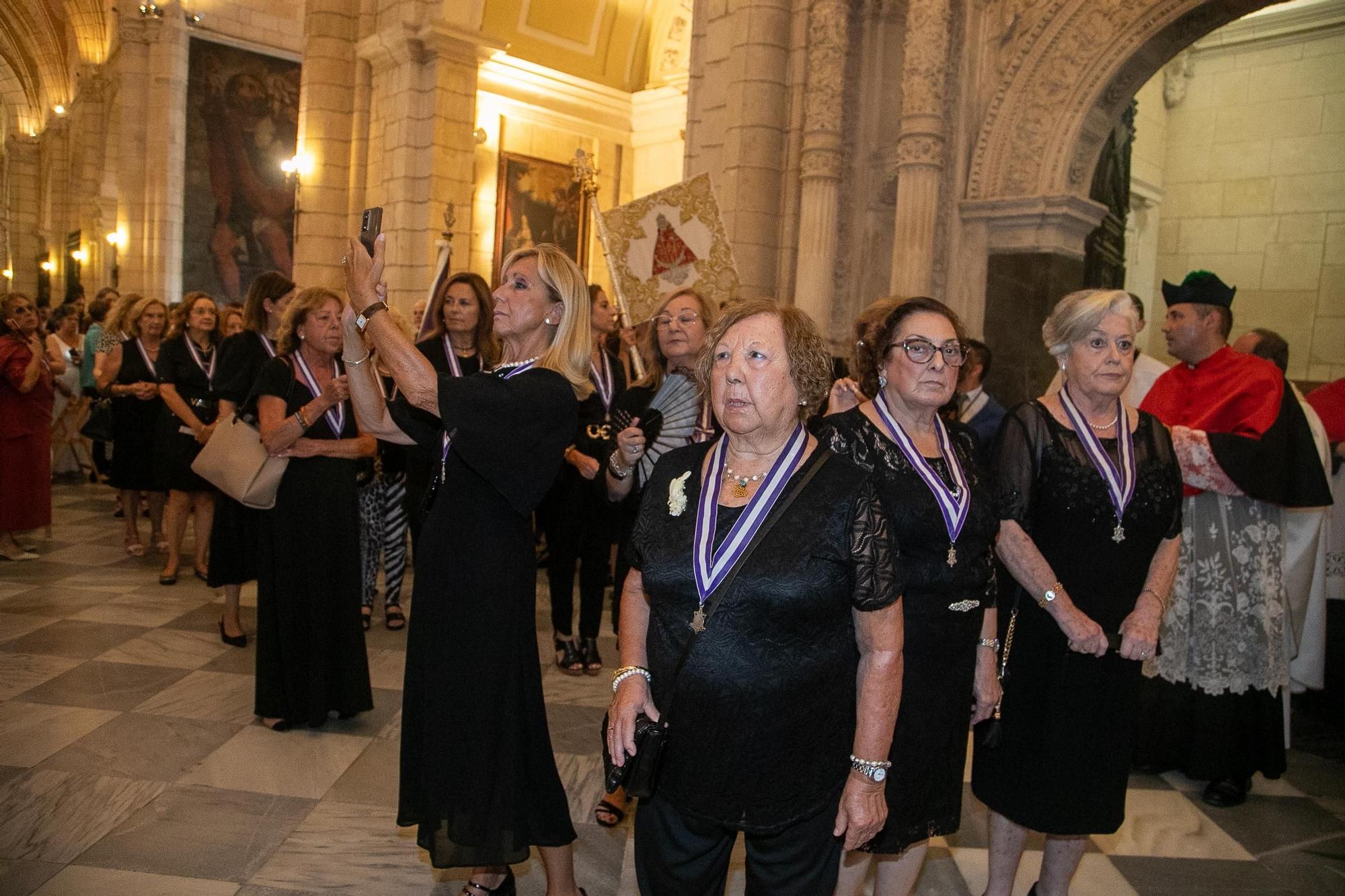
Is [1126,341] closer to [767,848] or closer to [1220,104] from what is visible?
[767,848]

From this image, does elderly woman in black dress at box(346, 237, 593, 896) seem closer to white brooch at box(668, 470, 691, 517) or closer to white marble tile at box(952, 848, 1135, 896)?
white brooch at box(668, 470, 691, 517)

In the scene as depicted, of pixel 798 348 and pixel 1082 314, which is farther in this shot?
pixel 1082 314

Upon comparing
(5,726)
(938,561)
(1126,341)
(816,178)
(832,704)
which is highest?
(816,178)

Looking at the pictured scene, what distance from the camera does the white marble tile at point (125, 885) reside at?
9.36 feet

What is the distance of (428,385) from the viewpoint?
2445mm

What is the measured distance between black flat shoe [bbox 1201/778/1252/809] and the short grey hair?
2.26 m

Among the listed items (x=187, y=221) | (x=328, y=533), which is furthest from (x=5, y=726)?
(x=187, y=221)

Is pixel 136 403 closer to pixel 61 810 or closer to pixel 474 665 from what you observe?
pixel 61 810

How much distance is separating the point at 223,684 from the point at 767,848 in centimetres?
368

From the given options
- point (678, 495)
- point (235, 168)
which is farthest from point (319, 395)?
point (235, 168)

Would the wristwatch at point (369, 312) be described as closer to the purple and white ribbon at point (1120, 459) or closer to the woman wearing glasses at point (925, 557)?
A: the woman wearing glasses at point (925, 557)

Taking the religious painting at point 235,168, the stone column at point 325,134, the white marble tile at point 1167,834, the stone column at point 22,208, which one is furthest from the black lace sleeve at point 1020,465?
the stone column at point 22,208

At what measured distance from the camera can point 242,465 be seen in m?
4.16

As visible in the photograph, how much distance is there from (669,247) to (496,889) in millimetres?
2907
